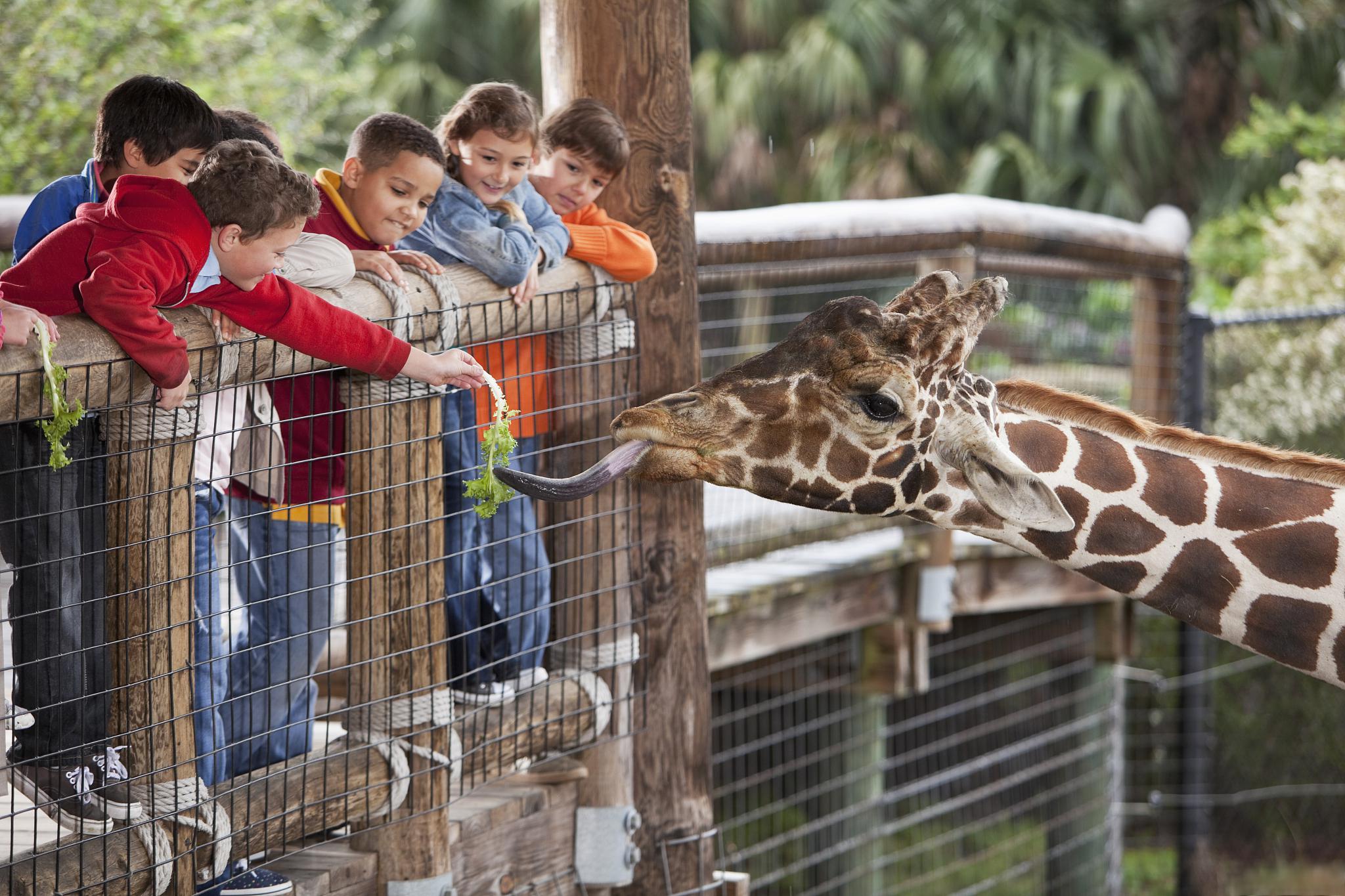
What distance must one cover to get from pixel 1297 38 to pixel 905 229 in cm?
1434

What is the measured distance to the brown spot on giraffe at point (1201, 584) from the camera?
10.6 ft

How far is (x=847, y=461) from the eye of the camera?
3.03 meters

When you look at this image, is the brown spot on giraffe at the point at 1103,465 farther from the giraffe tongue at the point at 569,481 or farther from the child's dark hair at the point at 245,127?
the child's dark hair at the point at 245,127

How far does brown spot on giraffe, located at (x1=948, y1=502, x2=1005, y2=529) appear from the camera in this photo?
10.2 ft

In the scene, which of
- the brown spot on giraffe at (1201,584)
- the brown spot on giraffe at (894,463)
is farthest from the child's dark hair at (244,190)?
the brown spot on giraffe at (1201,584)

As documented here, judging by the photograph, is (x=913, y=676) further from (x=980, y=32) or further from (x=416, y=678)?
(x=980, y=32)

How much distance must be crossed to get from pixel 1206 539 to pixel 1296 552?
0.65 ft

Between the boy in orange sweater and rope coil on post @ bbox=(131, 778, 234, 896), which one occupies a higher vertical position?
the boy in orange sweater

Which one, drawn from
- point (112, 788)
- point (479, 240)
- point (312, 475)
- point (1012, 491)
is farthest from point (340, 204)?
point (1012, 491)

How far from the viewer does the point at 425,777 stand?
2.96 metres

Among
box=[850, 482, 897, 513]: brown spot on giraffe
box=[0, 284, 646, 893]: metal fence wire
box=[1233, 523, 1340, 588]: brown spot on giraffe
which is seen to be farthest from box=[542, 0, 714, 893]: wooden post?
box=[1233, 523, 1340, 588]: brown spot on giraffe

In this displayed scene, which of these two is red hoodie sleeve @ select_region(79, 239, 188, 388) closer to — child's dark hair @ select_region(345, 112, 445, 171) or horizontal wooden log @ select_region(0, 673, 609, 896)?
child's dark hair @ select_region(345, 112, 445, 171)

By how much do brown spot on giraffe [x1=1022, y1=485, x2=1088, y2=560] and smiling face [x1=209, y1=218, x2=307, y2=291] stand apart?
1736 mm

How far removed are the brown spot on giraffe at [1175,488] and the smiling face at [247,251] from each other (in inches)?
76.8
